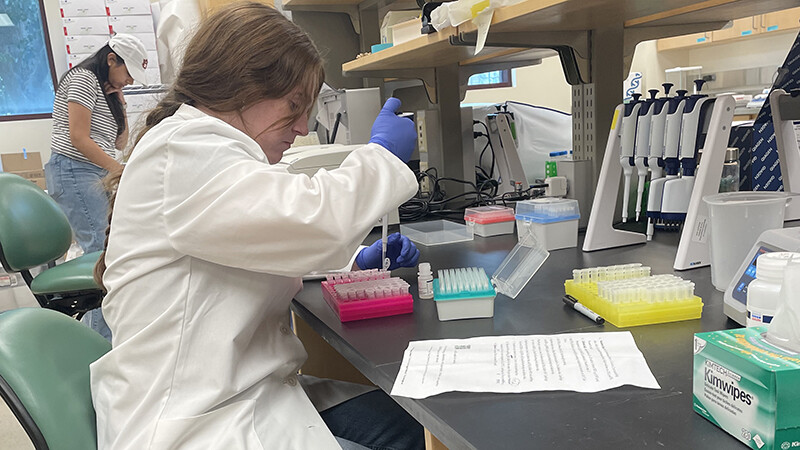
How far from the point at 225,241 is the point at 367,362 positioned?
0.25m

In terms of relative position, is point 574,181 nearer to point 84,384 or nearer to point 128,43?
point 84,384

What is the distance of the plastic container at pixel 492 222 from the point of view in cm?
155

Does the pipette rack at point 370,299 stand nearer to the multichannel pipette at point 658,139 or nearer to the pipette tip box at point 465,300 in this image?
the pipette tip box at point 465,300

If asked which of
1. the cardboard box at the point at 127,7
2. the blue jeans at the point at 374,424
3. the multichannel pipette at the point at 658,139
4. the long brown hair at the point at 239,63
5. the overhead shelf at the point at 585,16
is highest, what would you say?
the cardboard box at the point at 127,7

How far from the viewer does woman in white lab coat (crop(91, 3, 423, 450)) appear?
78 cm

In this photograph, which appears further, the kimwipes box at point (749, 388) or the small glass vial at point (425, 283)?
the small glass vial at point (425, 283)

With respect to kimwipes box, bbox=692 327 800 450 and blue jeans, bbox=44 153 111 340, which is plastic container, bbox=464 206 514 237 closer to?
kimwipes box, bbox=692 327 800 450

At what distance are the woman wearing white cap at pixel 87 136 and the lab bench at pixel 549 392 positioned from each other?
6.34ft

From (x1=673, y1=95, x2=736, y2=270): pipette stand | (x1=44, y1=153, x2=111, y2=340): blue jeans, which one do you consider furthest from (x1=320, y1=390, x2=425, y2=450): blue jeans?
(x1=44, y1=153, x2=111, y2=340): blue jeans

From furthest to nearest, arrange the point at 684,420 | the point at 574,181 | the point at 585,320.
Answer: the point at 574,181 → the point at 585,320 → the point at 684,420

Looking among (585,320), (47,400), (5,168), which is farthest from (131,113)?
(585,320)

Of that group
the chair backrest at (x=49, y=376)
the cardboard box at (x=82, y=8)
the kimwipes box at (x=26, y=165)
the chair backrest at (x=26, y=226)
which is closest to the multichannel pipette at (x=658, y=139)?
the chair backrest at (x=49, y=376)

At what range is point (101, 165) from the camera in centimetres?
272

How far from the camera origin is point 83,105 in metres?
2.65
